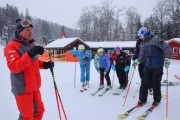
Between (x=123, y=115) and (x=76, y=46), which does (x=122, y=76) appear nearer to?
(x=123, y=115)

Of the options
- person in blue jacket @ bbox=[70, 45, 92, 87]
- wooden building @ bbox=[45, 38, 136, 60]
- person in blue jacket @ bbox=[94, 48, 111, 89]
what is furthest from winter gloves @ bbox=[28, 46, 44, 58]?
wooden building @ bbox=[45, 38, 136, 60]

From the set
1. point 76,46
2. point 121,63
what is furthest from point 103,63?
point 76,46

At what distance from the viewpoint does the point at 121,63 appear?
260 inches

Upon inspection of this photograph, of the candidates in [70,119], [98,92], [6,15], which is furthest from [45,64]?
[6,15]

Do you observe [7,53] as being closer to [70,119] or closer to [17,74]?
[17,74]

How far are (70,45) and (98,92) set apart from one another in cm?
2134

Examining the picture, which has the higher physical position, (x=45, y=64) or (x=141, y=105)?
(x=45, y=64)

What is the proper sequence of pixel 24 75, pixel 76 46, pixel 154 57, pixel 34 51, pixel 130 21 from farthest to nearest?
1. pixel 130 21
2. pixel 76 46
3. pixel 154 57
4. pixel 24 75
5. pixel 34 51

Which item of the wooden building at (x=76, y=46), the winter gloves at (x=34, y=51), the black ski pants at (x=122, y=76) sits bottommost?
the black ski pants at (x=122, y=76)

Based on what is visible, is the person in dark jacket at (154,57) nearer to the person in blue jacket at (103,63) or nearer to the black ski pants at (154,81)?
the black ski pants at (154,81)

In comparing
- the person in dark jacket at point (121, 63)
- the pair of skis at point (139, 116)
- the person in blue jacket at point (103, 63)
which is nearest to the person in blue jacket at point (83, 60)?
the person in blue jacket at point (103, 63)

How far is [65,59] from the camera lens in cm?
2233

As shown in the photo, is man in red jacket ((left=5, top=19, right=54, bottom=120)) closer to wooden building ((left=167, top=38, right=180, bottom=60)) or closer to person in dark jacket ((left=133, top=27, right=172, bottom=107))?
person in dark jacket ((left=133, top=27, right=172, bottom=107))

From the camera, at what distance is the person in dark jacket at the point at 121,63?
659 cm
